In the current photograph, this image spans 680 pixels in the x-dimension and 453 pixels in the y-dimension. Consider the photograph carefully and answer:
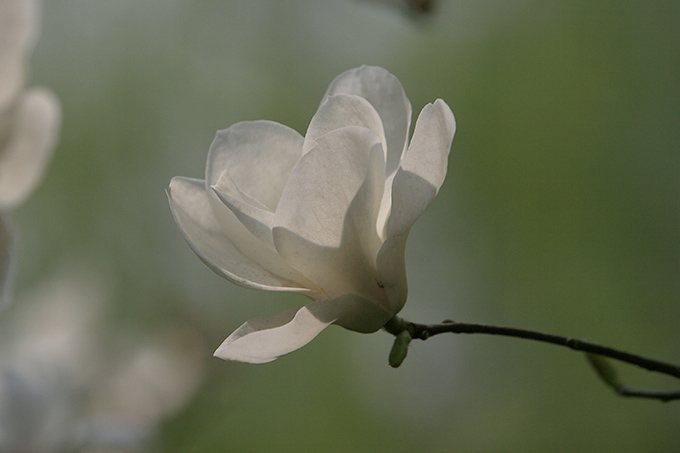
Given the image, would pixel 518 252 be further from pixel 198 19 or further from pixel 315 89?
pixel 198 19

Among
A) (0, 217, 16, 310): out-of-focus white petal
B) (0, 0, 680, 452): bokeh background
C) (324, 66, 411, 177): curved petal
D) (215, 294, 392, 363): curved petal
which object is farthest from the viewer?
(0, 0, 680, 452): bokeh background

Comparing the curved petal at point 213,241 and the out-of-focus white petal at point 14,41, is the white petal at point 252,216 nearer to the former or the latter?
the curved petal at point 213,241

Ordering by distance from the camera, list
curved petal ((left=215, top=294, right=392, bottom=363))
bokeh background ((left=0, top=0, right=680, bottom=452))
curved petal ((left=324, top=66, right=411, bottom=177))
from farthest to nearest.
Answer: bokeh background ((left=0, top=0, right=680, bottom=452))
curved petal ((left=324, top=66, right=411, bottom=177))
curved petal ((left=215, top=294, right=392, bottom=363))

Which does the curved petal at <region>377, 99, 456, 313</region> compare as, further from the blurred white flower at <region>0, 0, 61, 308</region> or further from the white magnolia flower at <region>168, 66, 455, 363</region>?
the blurred white flower at <region>0, 0, 61, 308</region>

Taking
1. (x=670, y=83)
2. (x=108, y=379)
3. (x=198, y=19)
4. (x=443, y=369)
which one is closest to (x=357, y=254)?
(x=108, y=379)

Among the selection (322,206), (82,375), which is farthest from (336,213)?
(82,375)

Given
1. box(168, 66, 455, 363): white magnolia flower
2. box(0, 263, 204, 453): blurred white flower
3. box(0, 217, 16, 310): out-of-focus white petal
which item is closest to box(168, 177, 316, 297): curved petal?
box(168, 66, 455, 363): white magnolia flower

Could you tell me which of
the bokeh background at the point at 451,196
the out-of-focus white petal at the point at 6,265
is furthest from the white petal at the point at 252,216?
the bokeh background at the point at 451,196
